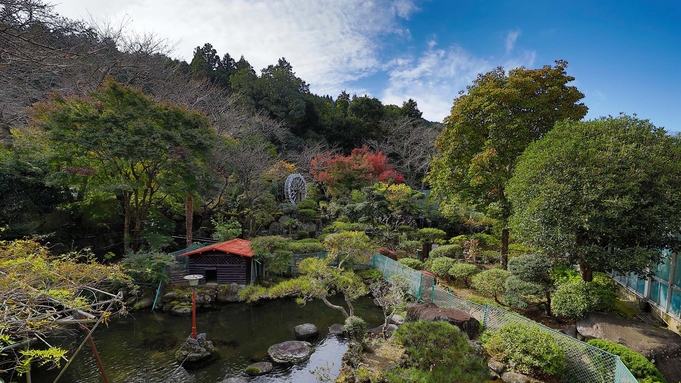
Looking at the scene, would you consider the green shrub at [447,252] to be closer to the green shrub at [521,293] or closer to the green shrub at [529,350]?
the green shrub at [521,293]

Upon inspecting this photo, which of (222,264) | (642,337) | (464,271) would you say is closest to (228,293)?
(222,264)

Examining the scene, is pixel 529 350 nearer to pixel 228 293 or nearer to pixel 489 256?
pixel 489 256

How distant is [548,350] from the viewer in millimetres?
7684

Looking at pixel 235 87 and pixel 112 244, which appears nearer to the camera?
pixel 112 244

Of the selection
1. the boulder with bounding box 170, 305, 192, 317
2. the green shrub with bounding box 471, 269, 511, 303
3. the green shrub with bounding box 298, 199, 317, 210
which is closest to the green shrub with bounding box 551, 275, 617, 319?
the green shrub with bounding box 471, 269, 511, 303

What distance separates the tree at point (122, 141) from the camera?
13297 millimetres

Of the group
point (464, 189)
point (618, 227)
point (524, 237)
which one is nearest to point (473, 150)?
point (464, 189)

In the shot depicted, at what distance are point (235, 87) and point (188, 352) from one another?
95.6 feet

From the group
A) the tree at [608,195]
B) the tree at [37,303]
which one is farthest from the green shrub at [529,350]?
the tree at [37,303]

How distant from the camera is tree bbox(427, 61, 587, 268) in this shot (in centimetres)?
1352

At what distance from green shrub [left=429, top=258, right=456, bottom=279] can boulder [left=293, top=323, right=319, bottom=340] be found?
6.21 meters

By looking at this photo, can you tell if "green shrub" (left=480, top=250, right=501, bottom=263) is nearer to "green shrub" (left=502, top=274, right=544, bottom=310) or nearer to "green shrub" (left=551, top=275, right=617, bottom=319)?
"green shrub" (left=502, top=274, right=544, bottom=310)

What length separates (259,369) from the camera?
30.7 ft

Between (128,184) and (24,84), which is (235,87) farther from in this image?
(128,184)
